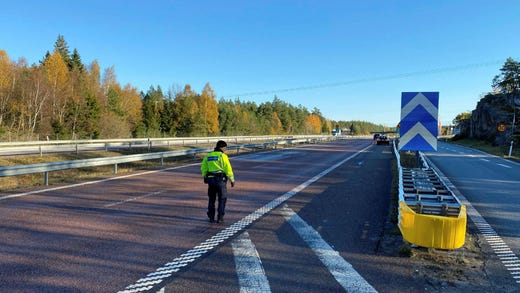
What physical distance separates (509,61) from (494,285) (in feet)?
262

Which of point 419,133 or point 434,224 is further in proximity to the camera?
point 419,133

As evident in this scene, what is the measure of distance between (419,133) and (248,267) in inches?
231

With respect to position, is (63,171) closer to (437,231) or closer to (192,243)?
(192,243)

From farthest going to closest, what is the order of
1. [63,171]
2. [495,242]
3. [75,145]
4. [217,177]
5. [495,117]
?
[495,117], [75,145], [63,171], [217,177], [495,242]

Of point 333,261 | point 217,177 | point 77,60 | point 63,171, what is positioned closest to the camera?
point 333,261

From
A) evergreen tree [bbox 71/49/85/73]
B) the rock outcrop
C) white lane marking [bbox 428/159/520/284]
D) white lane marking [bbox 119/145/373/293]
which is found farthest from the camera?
evergreen tree [bbox 71/49/85/73]

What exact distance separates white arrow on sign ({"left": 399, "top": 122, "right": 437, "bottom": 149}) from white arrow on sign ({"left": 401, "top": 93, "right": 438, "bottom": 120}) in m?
0.36

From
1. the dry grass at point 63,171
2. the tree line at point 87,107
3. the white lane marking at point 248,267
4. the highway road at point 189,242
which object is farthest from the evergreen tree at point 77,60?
the white lane marking at point 248,267

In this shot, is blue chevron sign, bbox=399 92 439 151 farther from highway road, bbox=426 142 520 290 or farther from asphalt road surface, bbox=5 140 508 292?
highway road, bbox=426 142 520 290

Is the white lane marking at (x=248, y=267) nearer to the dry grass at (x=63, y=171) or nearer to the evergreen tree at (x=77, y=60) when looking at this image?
the dry grass at (x=63, y=171)

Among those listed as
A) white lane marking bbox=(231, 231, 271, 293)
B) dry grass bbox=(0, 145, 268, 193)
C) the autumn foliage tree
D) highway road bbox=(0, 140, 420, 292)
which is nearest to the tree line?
the autumn foliage tree

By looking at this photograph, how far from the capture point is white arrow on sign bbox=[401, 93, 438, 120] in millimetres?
8406

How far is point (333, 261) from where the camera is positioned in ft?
15.6

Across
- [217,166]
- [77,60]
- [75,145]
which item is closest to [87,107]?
[77,60]
